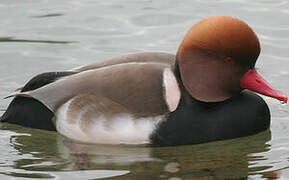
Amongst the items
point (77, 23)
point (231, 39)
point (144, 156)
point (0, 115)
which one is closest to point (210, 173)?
point (144, 156)

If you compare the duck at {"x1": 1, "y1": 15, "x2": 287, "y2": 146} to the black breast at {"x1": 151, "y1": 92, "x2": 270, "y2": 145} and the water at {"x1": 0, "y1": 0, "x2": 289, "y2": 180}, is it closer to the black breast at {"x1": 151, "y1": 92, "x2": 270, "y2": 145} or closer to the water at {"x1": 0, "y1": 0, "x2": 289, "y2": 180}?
the black breast at {"x1": 151, "y1": 92, "x2": 270, "y2": 145}

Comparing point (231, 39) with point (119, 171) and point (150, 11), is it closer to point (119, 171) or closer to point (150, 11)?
point (119, 171)

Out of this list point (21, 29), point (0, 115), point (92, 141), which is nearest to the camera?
point (92, 141)

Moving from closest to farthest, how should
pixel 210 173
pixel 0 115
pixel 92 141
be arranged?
pixel 210 173 < pixel 92 141 < pixel 0 115

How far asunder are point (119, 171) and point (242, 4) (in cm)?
479

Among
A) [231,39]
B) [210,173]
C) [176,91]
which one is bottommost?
[210,173]

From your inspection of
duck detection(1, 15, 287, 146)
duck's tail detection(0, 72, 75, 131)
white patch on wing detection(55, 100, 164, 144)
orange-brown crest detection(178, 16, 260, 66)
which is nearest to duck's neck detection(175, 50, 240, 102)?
duck detection(1, 15, 287, 146)

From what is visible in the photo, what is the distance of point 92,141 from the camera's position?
7.27 m

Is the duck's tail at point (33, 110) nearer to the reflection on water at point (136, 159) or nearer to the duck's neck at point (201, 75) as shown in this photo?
the reflection on water at point (136, 159)

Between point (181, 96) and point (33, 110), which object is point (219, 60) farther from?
point (33, 110)

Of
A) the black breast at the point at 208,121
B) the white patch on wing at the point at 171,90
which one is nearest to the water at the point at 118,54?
the black breast at the point at 208,121

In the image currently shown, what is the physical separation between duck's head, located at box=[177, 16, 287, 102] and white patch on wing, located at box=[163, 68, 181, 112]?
0.29 feet

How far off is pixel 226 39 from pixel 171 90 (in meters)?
0.63

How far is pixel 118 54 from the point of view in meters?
9.61
